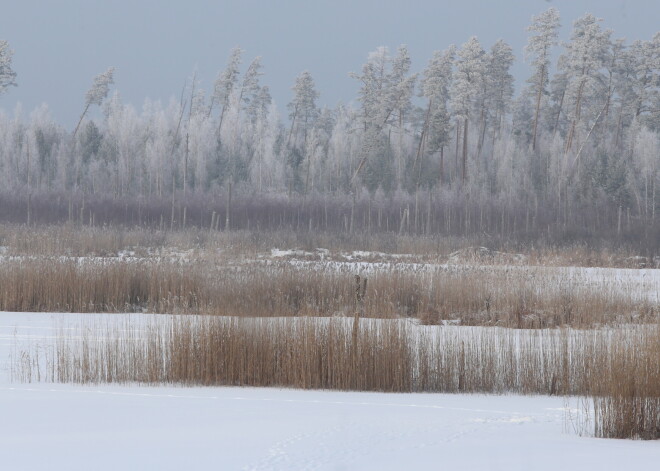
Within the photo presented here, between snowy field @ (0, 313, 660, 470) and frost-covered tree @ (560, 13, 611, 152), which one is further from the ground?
frost-covered tree @ (560, 13, 611, 152)

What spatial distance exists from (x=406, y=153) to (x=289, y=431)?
43375 mm

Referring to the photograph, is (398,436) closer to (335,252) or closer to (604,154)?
(335,252)

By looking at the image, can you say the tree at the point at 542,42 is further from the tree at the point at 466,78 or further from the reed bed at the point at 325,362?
the reed bed at the point at 325,362

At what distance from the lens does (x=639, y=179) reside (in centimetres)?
4097

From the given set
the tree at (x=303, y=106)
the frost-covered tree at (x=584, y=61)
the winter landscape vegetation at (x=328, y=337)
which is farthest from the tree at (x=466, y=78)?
the tree at (x=303, y=106)

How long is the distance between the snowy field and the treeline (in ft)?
78.4

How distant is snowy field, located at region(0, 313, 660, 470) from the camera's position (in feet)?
18.0

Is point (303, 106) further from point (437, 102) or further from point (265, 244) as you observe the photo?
point (265, 244)

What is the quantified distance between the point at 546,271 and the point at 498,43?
Answer: 35.7 metres

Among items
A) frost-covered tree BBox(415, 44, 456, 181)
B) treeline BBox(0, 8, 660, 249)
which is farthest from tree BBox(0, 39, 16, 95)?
frost-covered tree BBox(415, 44, 456, 181)

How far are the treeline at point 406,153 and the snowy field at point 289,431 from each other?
23891 millimetres

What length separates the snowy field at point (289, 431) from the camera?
550 cm

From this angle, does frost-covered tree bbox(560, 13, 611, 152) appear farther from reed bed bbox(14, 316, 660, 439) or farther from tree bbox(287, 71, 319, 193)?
reed bed bbox(14, 316, 660, 439)

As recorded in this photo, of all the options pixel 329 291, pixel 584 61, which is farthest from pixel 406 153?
pixel 329 291
